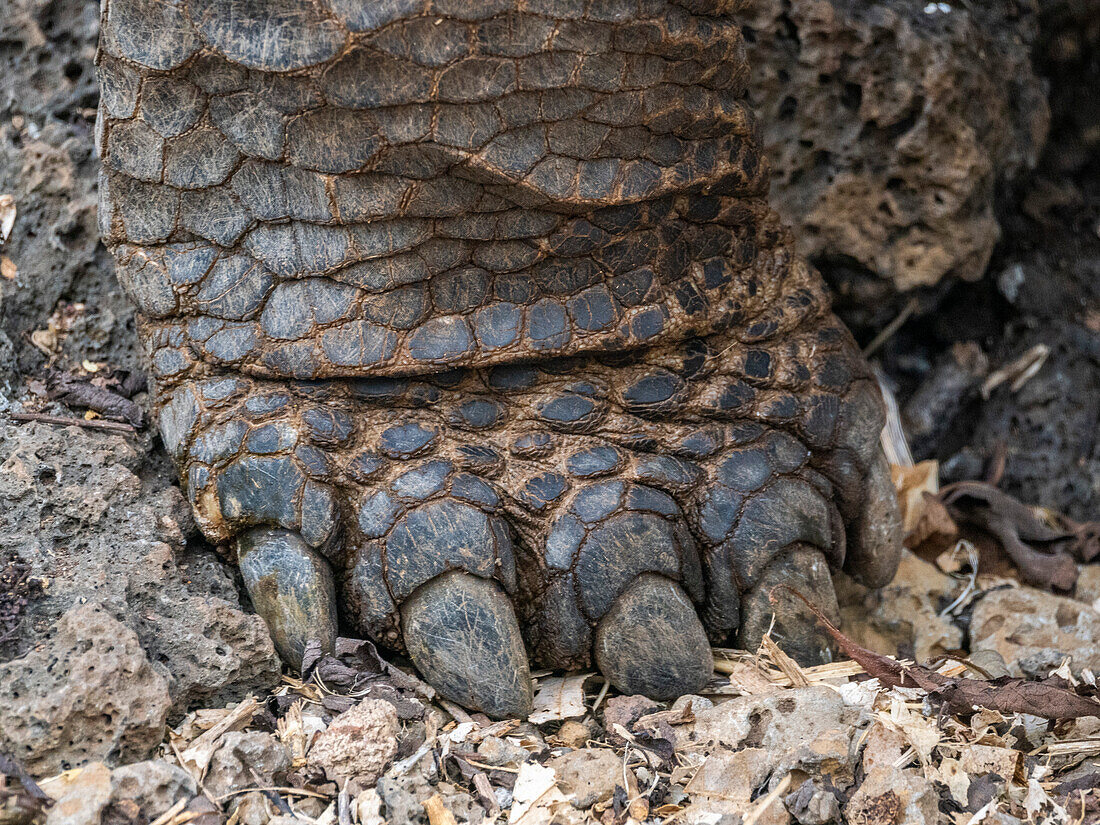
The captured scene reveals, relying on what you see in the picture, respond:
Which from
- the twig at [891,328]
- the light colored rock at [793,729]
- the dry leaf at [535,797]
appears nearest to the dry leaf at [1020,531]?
the twig at [891,328]

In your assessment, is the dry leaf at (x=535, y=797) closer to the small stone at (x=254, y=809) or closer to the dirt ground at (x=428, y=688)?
the dirt ground at (x=428, y=688)

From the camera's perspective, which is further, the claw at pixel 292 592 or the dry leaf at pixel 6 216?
the dry leaf at pixel 6 216

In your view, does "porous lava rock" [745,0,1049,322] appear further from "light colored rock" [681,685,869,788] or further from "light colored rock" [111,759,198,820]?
"light colored rock" [111,759,198,820]

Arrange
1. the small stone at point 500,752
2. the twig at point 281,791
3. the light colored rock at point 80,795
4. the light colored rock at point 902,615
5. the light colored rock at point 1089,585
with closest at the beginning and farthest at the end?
the light colored rock at point 80,795
the twig at point 281,791
the small stone at point 500,752
the light colored rock at point 902,615
the light colored rock at point 1089,585

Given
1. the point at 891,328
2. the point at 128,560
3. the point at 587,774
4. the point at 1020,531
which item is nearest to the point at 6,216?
the point at 128,560

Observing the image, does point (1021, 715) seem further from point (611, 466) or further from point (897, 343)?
point (897, 343)

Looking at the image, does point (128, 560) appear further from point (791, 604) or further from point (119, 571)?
point (791, 604)
